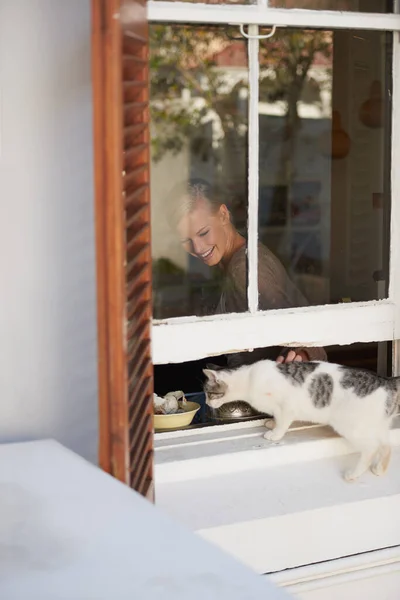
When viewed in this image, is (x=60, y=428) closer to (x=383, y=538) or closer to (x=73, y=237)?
(x=73, y=237)

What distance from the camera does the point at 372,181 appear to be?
2.87m

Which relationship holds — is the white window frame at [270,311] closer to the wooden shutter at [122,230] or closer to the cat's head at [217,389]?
the cat's head at [217,389]

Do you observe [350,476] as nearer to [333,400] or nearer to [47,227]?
[333,400]

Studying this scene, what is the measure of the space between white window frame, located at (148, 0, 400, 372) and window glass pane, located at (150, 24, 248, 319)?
0.51ft

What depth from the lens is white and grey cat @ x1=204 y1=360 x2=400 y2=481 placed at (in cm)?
237

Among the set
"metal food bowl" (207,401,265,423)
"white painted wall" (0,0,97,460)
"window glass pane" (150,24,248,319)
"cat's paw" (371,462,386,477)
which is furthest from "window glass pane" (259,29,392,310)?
"white painted wall" (0,0,97,460)

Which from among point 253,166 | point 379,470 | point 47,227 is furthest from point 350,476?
point 47,227

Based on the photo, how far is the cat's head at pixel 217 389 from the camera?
2592 mm

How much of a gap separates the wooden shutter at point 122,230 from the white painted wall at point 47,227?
0.36 ft

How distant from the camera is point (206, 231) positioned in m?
3.21

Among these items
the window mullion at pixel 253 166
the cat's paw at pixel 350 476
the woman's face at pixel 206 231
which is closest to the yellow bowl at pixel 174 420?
the window mullion at pixel 253 166

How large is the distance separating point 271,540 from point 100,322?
0.83 m

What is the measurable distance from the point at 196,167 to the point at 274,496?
16.6 ft

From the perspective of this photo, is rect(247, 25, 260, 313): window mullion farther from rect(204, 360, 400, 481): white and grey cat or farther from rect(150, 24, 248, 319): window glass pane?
rect(204, 360, 400, 481): white and grey cat
